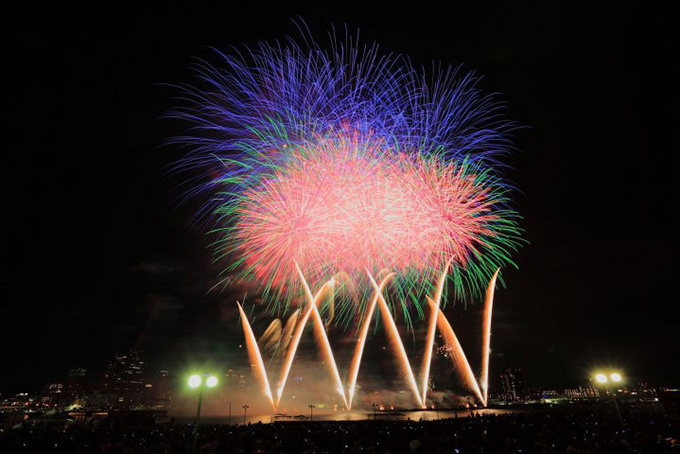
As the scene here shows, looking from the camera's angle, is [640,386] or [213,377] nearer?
[213,377]

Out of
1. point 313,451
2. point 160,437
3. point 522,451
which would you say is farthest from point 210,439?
point 522,451

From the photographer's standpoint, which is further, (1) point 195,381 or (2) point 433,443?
(2) point 433,443

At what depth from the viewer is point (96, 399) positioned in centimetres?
17575

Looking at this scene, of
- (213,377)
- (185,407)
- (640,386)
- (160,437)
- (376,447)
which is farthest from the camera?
(185,407)

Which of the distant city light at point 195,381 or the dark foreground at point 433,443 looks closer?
the distant city light at point 195,381

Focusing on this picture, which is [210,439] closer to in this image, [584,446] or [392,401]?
[584,446]

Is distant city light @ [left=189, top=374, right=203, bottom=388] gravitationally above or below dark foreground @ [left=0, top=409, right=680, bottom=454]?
above

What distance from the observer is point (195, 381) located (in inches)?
572

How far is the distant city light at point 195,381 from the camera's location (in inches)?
568

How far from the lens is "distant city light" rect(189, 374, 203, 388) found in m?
14.4

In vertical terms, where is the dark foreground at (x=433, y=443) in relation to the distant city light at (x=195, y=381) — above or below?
below

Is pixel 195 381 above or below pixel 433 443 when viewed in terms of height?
above

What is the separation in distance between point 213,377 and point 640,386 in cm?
21137

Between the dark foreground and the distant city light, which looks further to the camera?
the dark foreground
